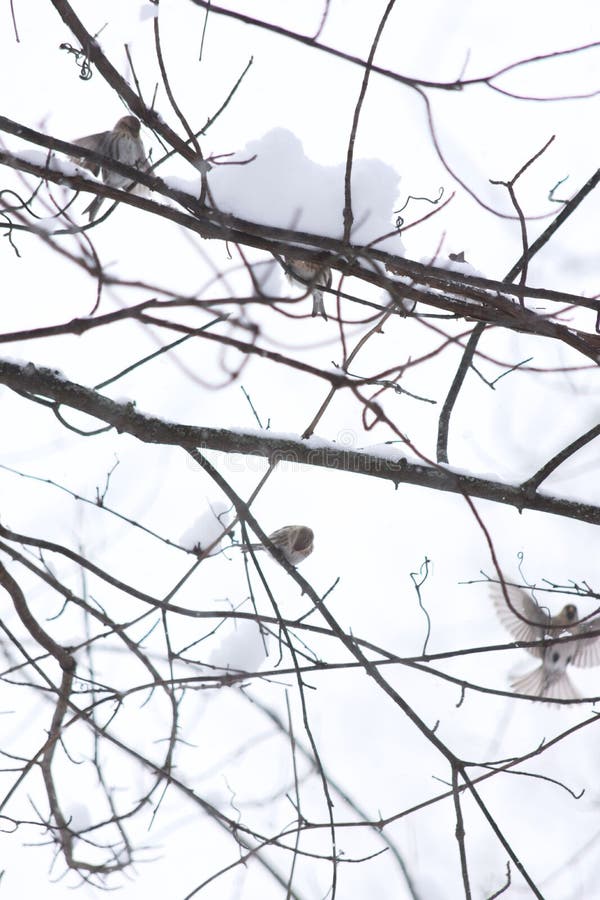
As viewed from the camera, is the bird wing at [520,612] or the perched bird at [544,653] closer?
the bird wing at [520,612]

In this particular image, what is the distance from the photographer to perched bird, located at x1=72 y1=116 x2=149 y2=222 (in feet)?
8.86

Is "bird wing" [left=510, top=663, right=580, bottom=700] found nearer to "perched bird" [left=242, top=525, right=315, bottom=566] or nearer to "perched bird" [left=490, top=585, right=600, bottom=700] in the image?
"perched bird" [left=490, top=585, right=600, bottom=700]

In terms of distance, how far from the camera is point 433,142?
140cm

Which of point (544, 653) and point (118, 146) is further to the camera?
point (544, 653)

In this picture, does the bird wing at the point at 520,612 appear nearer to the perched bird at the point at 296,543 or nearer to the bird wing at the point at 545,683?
the bird wing at the point at 545,683

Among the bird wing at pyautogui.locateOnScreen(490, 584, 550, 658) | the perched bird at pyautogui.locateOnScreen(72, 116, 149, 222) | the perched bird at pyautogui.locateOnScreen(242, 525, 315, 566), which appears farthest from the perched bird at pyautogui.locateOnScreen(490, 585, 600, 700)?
the perched bird at pyautogui.locateOnScreen(72, 116, 149, 222)

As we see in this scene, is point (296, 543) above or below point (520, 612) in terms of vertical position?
above

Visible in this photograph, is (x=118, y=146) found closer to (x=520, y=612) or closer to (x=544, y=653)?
(x=520, y=612)

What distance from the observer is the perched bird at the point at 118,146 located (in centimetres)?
270

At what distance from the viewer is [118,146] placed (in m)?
3.02

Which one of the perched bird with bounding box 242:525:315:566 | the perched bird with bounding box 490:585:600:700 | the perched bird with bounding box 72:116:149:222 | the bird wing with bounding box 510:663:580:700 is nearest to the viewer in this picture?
the perched bird with bounding box 72:116:149:222

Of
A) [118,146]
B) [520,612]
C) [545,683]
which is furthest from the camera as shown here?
[545,683]

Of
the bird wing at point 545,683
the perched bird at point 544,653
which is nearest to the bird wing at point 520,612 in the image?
the perched bird at point 544,653

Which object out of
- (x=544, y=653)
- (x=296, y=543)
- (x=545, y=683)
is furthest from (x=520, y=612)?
(x=296, y=543)
